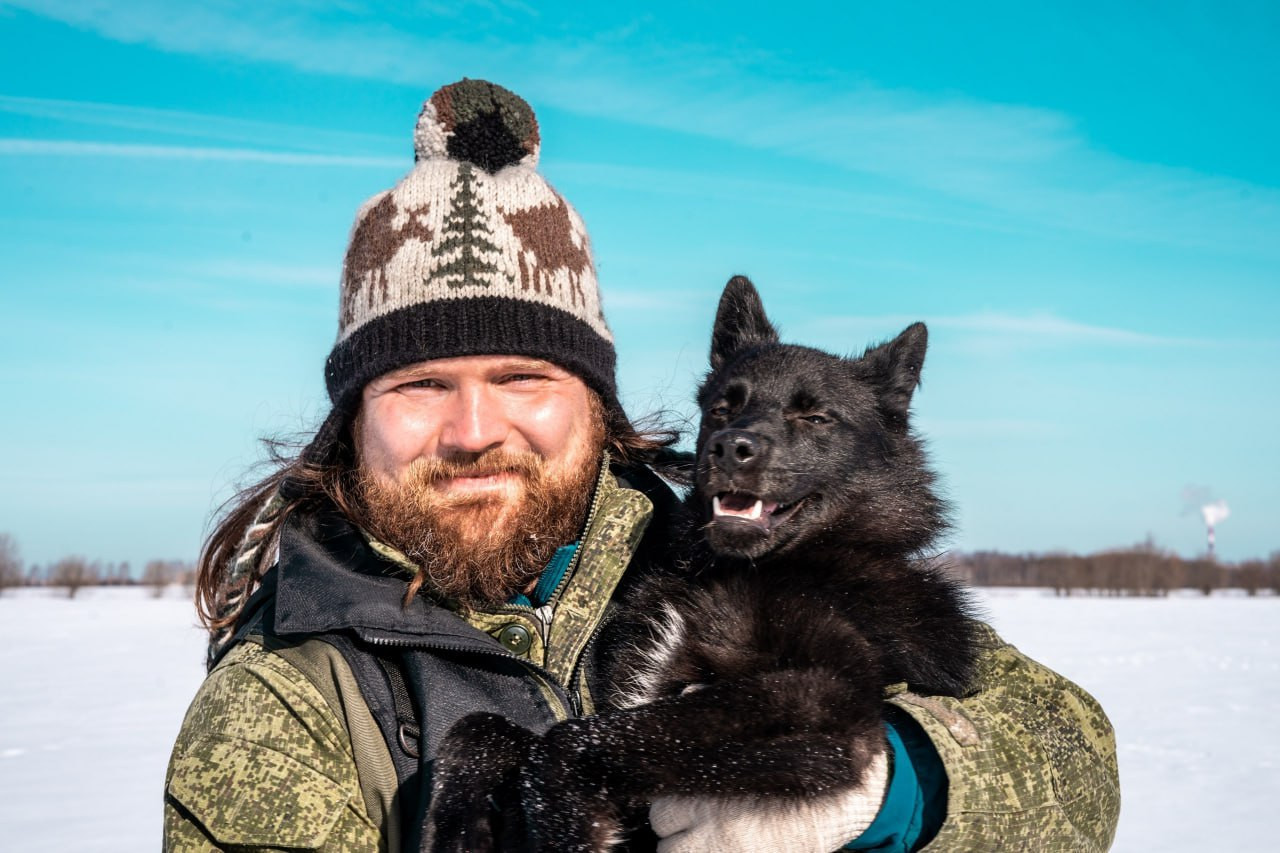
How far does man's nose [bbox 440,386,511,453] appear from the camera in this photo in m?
2.86

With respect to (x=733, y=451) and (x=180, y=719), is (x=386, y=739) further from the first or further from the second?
(x=180, y=719)

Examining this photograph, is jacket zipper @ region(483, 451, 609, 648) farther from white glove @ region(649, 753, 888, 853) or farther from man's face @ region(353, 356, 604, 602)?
white glove @ region(649, 753, 888, 853)

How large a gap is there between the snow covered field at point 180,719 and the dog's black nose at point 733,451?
0.84 m

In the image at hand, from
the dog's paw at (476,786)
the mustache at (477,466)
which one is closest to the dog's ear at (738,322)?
the mustache at (477,466)

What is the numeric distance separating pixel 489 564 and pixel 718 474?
653 millimetres

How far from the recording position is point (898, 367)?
3373mm

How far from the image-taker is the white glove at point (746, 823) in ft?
7.01

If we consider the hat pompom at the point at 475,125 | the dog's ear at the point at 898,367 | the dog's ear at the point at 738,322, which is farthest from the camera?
the dog's ear at the point at 738,322

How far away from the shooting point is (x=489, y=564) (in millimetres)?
2850

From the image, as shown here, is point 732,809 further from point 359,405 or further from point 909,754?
point 359,405

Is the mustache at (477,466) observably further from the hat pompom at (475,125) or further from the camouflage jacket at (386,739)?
the hat pompom at (475,125)

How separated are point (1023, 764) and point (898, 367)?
1.38 m

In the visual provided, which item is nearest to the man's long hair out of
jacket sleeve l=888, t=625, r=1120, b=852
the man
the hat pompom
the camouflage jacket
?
the man

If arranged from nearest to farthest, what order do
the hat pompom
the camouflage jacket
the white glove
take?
the white glove < the camouflage jacket < the hat pompom
